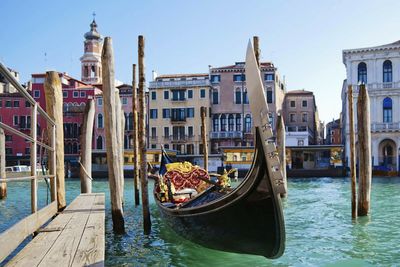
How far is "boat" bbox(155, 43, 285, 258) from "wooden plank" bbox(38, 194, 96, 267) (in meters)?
1.26

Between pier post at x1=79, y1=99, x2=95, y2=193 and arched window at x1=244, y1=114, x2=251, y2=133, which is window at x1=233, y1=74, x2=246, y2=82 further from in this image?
pier post at x1=79, y1=99, x2=95, y2=193

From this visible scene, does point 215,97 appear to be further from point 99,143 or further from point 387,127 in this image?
point 387,127

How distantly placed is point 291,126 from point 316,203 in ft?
67.0

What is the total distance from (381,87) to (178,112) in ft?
40.6

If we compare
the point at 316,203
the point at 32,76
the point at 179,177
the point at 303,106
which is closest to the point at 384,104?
the point at 303,106

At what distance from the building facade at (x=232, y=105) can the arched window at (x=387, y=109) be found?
656 cm

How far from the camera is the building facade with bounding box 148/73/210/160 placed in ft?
100

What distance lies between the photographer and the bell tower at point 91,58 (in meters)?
42.3

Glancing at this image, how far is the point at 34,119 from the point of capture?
3.07 metres

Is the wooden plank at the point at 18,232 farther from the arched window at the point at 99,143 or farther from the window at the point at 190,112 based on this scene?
the arched window at the point at 99,143

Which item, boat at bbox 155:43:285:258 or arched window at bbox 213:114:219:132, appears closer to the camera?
boat at bbox 155:43:285:258

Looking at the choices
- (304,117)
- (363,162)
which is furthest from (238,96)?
(363,162)

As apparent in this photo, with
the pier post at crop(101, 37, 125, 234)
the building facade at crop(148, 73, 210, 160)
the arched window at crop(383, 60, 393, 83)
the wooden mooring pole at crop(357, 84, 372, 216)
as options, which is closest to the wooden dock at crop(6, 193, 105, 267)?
the pier post at crop(101, 37, 125, 234)

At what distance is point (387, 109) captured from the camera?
25.8 m
